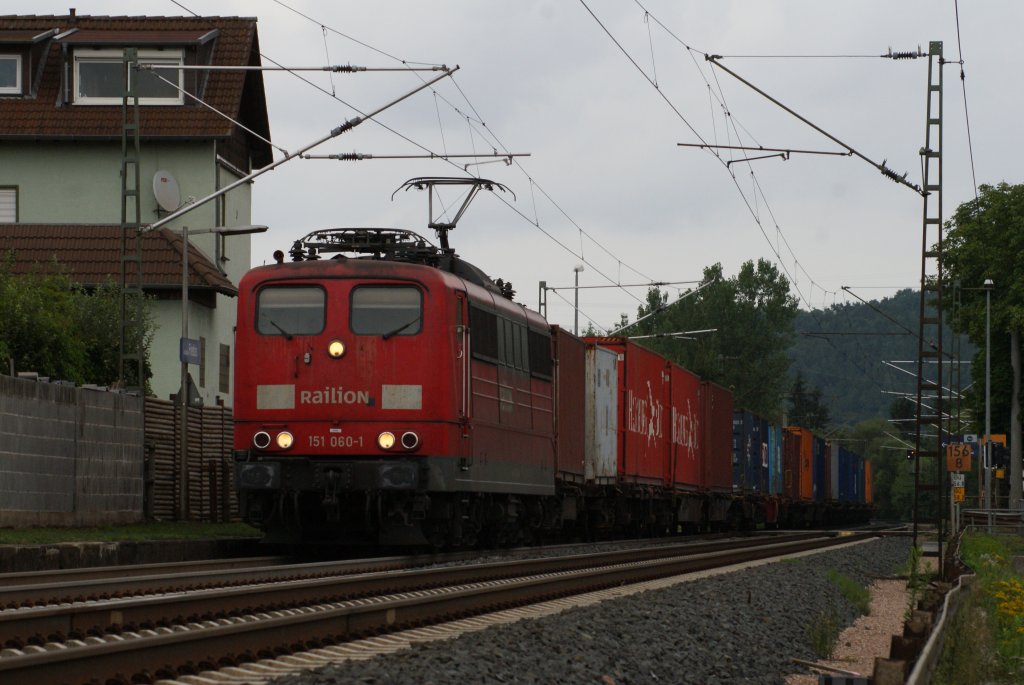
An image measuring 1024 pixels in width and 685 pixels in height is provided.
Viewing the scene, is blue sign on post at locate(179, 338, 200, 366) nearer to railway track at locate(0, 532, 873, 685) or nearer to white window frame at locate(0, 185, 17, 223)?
railway track at locate(0, 532, 873, 685)

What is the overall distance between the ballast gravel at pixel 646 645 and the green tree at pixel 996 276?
43.5 m

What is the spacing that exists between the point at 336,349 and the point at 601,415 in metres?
9.90

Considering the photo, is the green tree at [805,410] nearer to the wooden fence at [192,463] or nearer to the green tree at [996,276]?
the green tree at [996,276]

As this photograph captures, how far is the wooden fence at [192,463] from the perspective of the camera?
2464cm

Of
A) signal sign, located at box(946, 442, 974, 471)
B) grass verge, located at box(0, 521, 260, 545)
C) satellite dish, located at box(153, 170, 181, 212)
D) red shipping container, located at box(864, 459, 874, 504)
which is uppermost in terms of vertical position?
satellite dish, located at box(153, 170, 181, 212)

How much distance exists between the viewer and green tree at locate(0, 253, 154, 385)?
27.1 metres

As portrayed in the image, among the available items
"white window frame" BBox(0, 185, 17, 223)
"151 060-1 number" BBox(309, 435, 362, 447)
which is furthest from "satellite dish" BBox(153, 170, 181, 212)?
"151 060-1 number" BBox(309, 435, 362, 447)

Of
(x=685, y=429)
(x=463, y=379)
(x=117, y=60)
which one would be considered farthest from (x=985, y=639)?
(x=117, y=60)

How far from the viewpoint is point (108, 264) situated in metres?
36.3

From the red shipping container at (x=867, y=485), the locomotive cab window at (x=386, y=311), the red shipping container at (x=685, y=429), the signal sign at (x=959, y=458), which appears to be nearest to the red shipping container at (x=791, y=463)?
the red shipping container at (x=685, y=429)

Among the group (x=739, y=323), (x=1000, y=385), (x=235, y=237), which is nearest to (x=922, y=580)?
(x=235, y=237)

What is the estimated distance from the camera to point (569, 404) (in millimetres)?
25578

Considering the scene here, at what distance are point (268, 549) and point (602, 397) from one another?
841cm

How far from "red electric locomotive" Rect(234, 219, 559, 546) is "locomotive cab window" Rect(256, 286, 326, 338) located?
0.5 inches
